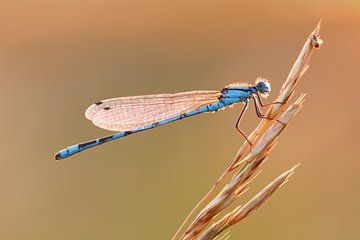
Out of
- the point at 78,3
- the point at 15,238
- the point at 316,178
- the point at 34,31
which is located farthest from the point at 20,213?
the point at 78,3

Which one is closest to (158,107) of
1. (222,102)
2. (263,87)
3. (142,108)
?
(142,108)

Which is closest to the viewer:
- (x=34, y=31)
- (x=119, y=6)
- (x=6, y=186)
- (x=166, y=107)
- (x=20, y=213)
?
(x=166, y=107)

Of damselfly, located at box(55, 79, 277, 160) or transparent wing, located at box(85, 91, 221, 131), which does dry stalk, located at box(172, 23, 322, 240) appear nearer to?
damselfly, located at box(55, 79, 277, 160)

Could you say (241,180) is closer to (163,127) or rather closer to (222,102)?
(222,102)

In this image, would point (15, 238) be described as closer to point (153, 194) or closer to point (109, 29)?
point (153, 194)

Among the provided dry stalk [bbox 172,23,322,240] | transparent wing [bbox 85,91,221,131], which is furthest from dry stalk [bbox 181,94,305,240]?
transparent wing [bbox 85,91,221,131]

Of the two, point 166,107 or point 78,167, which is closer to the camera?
point 166,107
